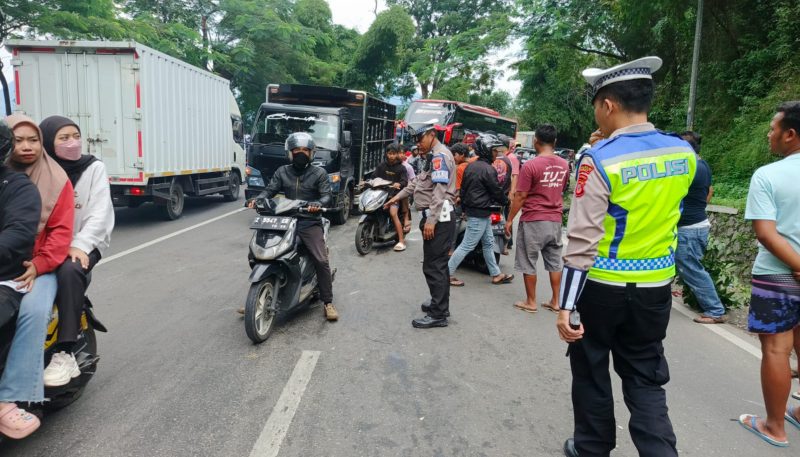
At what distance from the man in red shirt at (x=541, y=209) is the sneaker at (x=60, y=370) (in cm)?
412

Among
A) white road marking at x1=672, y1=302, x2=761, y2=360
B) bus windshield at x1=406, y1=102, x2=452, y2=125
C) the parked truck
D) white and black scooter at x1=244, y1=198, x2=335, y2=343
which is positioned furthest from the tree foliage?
the parked truck

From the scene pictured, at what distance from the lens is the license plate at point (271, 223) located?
14.5 ft

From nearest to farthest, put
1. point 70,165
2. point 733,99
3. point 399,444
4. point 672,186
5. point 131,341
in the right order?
point 672,186 → point 399,444 → point 70,165 → point 131,341 → point 733,99

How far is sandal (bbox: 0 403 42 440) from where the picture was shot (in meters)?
2.42

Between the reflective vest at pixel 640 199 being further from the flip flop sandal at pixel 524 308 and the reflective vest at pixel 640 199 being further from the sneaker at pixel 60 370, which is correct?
the flip flop sandal at pixel 524 308

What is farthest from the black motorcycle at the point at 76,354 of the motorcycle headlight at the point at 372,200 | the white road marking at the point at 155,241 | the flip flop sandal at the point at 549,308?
the motorcycle headlight at the point at 372,200

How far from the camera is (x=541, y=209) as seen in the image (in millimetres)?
5445

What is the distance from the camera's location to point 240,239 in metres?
8.43

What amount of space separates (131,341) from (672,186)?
410 centimetres

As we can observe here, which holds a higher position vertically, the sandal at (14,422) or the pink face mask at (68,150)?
the pink face mask at (68,150)

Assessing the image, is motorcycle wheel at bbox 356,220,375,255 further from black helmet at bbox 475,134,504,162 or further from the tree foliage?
the tree foliage

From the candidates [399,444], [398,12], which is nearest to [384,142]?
[399,444]

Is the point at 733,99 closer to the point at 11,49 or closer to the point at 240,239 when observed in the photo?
the point at 240,239

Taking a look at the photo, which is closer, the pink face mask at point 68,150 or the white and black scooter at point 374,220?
the pink face mask at point 68,150
